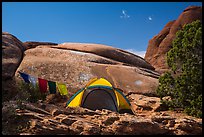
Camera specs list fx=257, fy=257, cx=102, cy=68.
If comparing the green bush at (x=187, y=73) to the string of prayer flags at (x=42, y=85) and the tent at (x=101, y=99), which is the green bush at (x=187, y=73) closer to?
the tent at (x=101, y=99)

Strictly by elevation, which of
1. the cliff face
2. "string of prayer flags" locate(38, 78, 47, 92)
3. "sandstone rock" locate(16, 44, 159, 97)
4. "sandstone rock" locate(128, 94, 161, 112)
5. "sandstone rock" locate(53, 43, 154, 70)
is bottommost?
"sandstone rock" locate(128, 94, 161, 112)

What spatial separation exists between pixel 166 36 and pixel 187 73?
147 feet

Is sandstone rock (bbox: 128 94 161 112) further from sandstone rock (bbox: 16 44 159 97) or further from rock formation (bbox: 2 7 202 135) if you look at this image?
sandstone rock (bbox: 16 44 159 97)

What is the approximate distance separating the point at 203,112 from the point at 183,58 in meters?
3.49

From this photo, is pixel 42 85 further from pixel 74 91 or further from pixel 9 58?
pixel 9 58

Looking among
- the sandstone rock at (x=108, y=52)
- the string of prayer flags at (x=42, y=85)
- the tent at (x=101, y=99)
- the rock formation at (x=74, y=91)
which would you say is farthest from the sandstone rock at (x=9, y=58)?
the sandstone rock at (x=108, y=52)

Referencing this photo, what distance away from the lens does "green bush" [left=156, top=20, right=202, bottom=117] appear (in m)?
14.0

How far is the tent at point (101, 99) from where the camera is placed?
15.9 metres

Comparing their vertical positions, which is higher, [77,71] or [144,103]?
[77,71]

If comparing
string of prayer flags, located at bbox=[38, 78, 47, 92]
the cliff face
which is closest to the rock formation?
string of prayer flags, located at bbox=[38, 78, 47, 92]

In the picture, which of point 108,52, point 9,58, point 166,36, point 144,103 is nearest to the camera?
point 144,103

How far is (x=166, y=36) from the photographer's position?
57.2 metres

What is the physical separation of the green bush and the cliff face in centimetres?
3805

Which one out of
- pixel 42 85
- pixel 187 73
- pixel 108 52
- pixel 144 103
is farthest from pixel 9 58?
pixel 187 73
